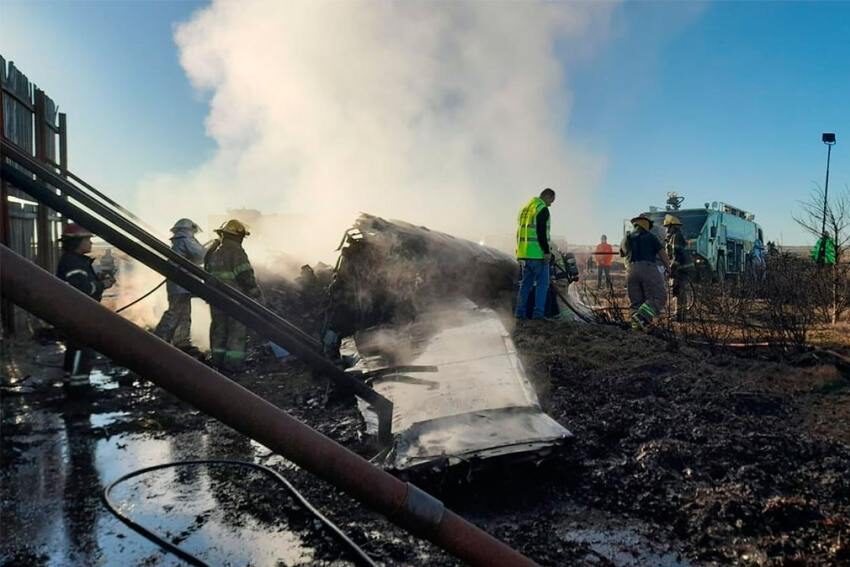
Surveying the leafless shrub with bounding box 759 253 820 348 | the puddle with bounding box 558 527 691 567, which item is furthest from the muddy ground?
the leafless shrub with bounding box 759 253 820 348

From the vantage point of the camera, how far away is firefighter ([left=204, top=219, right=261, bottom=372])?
6.79 metres

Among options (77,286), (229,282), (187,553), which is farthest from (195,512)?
(229,282)

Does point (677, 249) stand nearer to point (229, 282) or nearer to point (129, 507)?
point (229, 282)

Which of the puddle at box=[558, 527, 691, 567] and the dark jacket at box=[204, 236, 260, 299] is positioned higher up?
the dark jacket at box=[204, 236, 260, 299]

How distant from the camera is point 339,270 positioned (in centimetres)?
618

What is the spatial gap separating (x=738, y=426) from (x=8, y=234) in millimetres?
7565

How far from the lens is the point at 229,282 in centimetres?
692

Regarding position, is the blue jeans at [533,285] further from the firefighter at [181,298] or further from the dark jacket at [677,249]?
the firefighter at [181,298]

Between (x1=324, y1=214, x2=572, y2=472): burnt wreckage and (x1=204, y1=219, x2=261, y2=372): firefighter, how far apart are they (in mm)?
1233

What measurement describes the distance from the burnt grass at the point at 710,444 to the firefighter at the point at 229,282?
10.8 feet

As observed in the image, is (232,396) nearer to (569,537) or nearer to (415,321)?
(569,537)

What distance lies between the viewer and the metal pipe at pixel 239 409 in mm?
1146

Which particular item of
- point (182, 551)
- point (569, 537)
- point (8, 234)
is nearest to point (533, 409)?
point (569, 537)

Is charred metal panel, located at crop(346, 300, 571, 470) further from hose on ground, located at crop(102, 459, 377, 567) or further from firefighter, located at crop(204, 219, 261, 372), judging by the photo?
firefighter, located at crop(204, 219, 261, 372)
